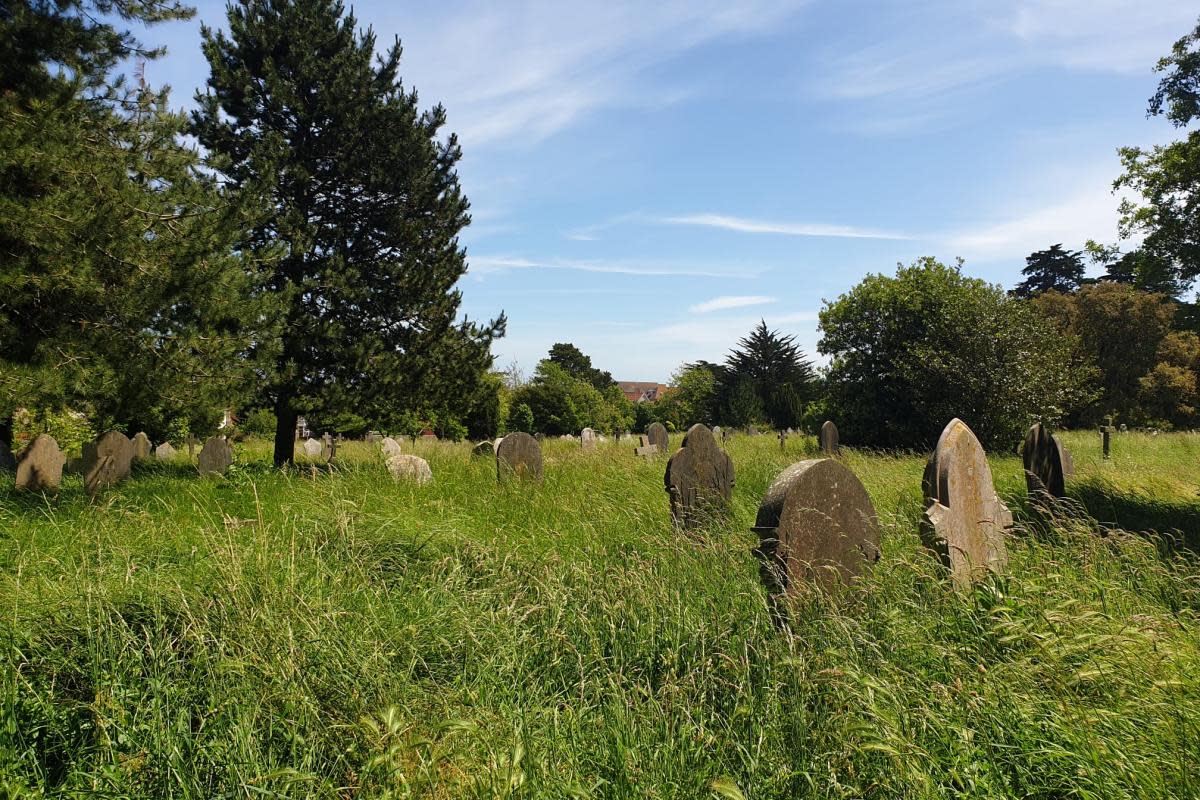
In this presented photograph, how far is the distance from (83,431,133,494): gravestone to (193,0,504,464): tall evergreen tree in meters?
2.61

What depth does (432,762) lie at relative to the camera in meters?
2.31

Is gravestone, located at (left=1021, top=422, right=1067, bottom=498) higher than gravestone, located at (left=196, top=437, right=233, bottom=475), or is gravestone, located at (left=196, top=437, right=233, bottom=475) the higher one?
gravestone, located at (left=196, top=437, right=233, bottom=475)

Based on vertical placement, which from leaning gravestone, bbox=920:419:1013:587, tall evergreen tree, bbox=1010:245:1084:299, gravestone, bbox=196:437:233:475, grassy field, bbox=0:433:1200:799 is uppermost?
tall evergreen tree, bbox=1010:245:1084:299

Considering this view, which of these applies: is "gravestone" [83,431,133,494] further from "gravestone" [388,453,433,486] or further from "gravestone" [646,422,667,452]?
"gravestone" [646,422,667,452]

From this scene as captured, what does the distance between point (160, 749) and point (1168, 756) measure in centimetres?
357

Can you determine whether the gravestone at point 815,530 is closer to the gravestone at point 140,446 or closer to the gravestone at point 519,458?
the gravestone at point 519,458

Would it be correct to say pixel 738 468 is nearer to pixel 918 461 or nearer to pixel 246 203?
pixel 918 461

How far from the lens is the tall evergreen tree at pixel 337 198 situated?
1328cm

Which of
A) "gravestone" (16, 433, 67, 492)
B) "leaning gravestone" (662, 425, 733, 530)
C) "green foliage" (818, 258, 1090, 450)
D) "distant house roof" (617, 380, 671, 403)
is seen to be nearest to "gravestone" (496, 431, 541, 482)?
"leaning gravestone" (662, 425, 733, 530)

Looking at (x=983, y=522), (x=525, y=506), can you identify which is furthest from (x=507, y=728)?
(x=525, y=506)

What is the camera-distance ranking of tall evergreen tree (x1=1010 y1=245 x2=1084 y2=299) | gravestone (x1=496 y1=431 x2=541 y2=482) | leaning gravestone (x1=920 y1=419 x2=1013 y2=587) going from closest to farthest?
leaning gravestone (x1=920 y1=419 x2=1013 y2=587) < gravestone (x1=496 y1=431 x2=541 y2=482) < tall evergreen tree (x1=1010 y1=245 x2=1084 y2=299)

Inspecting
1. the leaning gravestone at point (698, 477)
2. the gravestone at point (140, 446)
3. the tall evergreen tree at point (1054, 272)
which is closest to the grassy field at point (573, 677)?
the leaning gravestone at point (698, 477)

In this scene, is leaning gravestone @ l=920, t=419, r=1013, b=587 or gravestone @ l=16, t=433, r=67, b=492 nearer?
leaning gravestone @ l=920, t=419, r=1013, b=587

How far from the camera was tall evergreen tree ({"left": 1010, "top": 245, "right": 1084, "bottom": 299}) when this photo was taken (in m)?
49.8
